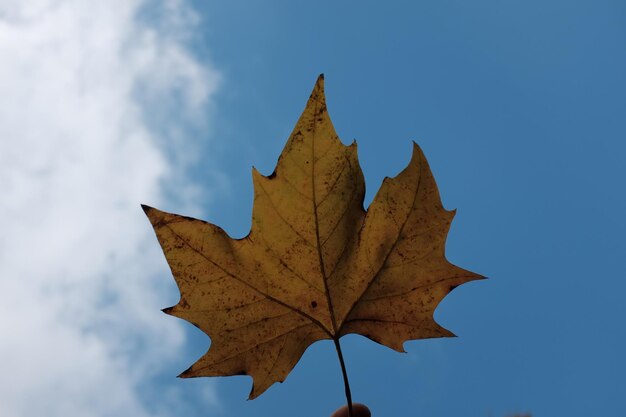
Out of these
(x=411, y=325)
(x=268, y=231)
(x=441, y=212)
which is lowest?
(x=411, y=325)

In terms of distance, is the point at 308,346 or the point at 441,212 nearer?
the point at 441,212

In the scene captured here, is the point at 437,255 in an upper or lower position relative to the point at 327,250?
lower

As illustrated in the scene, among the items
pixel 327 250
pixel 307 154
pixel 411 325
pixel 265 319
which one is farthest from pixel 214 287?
pixel 411 325

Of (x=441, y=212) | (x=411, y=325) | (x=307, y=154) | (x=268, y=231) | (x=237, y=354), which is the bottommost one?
(x=411, y=325)

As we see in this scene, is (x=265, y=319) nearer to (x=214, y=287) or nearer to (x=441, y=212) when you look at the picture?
(x=214, y=287)

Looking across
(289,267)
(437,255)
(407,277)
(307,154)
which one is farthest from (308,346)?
(307,154)

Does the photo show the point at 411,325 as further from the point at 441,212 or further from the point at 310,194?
the point at 310,194
